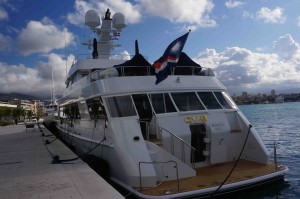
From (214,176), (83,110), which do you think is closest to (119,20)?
(83,110)

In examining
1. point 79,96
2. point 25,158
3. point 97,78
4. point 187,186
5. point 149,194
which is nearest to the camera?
point 149,194

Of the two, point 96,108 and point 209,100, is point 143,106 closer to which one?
point 96,108

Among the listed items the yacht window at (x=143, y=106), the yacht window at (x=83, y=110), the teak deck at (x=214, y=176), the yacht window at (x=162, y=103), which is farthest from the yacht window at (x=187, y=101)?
the yacht window at (x=83, y=110)

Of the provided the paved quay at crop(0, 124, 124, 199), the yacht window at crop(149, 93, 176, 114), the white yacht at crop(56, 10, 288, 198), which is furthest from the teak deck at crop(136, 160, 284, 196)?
the yacht window at crop(149, 93, 176, 114)

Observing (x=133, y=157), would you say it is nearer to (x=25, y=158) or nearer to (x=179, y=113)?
(x=179, y=113)

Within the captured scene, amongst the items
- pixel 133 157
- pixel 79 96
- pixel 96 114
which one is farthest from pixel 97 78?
pixel 133 157

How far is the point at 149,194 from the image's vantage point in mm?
7129

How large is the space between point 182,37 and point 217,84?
2759 mm

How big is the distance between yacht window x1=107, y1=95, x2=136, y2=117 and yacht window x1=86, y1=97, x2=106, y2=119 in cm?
55

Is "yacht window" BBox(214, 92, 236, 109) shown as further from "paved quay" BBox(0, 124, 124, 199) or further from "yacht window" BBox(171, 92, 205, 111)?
"paved quay" BBox(0, 124, 124, 199)

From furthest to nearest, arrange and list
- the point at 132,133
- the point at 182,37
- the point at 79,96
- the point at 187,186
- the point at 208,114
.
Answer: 1. the point at 79,96
2. the point at 208,114
3. the point at 182,37
4. the point at 132,133
5. the point at 187,186

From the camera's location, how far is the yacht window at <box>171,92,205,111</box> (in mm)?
9914

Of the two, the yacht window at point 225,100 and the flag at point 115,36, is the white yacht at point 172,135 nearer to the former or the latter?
the yacht window at point 225,100

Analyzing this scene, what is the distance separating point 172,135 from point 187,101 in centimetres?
170
